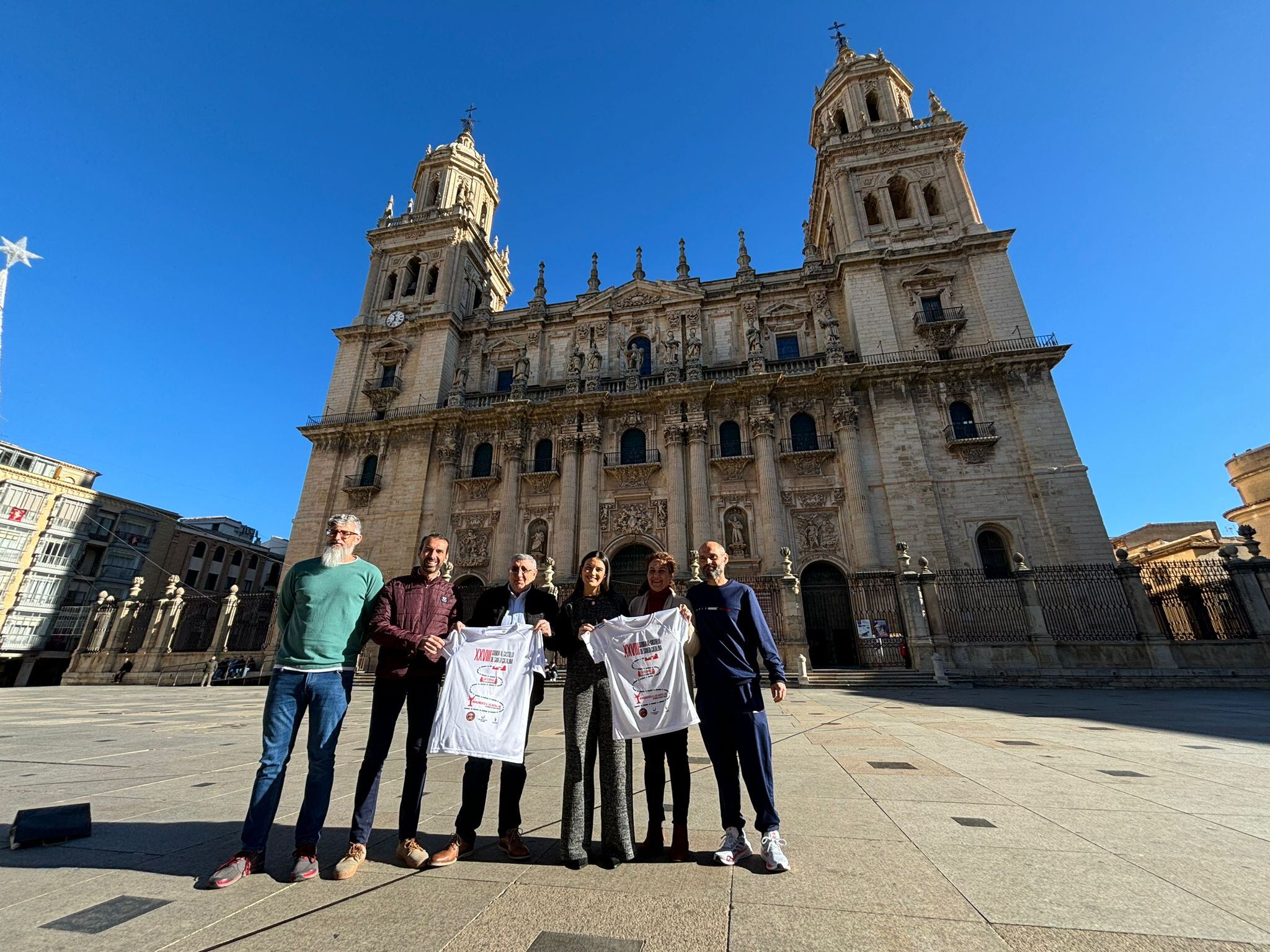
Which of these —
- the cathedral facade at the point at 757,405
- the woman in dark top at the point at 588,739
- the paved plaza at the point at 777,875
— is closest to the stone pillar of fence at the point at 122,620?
the cathedral facade at the point at 757,405

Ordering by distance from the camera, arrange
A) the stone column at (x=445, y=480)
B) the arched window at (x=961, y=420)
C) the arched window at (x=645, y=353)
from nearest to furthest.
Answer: the arched window at (x=961, y=420) < the stone column at (x=445, y=480) < the arched window at (x=645, y=353)

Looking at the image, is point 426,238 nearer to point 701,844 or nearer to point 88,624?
point 88,624

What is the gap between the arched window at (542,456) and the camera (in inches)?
877

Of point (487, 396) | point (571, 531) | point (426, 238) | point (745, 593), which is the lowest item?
point (745, 593)

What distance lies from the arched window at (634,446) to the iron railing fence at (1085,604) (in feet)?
44.8

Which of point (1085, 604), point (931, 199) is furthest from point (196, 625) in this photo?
point (931, 199)

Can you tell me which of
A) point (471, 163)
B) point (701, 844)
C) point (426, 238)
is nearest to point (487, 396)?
point (426, 238)

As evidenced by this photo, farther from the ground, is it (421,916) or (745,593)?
(745,593)

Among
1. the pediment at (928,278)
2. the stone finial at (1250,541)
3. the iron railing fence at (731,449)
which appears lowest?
the stone finial at (1250,541)

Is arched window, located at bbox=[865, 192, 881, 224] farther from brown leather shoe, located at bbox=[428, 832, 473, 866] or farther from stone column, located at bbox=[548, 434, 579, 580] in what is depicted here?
brown leather shoe, located at bbox=[428, 832, 473, 866]

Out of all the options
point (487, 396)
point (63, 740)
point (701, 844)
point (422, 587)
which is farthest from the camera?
point (487, 396)

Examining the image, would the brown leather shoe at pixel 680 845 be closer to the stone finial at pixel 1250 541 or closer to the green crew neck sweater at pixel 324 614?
Answer: the green crew neck sweater at pixel 324 614

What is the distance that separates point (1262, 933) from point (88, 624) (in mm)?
30889

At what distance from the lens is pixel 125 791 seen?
13.2 feet
